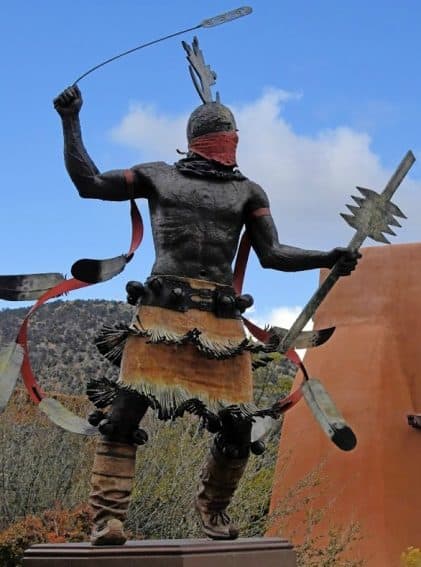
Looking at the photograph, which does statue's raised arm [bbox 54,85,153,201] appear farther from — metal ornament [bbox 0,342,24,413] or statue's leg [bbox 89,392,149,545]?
statue's leg [bbox 89,392,149,545]

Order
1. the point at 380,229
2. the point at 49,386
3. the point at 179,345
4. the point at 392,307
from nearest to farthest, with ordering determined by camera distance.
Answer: the point at 179,345, the point at 380,229, the point at 49,386, the point at 392,307

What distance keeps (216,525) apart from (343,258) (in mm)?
1339

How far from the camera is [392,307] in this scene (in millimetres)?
12078

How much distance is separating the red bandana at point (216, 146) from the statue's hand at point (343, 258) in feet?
2.10

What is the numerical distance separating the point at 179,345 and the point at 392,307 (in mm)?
8007

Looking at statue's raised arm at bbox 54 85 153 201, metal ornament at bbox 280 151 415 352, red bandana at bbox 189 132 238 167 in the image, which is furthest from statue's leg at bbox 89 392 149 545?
red bandana at bbox 189 132 238 167

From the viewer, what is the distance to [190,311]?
178 inches

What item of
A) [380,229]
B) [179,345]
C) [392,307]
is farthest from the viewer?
[392,307]

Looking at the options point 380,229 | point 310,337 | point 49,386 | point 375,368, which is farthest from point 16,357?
point 375,368

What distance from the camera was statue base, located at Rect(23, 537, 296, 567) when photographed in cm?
401

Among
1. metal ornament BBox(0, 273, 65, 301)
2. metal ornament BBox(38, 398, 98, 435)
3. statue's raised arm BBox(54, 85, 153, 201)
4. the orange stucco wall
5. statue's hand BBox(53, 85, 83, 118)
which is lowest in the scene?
metal ornament BBox(38, 398, 98, 435)

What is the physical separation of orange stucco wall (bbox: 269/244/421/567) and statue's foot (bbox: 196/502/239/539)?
604cm

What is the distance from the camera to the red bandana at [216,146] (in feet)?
15.5

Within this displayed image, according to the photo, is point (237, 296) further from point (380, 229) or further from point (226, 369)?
point (380, 229)
